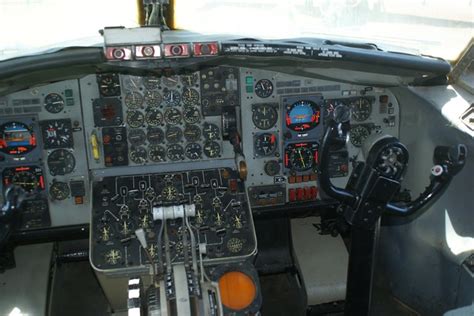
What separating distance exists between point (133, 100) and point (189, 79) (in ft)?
1.35

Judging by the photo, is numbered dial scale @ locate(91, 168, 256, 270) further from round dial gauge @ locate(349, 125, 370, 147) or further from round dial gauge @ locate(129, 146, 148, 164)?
round dial gauge @ locate(349, 125, 370, 147)

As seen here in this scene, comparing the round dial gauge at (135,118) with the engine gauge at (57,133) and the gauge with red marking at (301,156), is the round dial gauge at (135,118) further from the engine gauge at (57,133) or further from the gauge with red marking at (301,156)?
the gauge with red marking at (301,156)

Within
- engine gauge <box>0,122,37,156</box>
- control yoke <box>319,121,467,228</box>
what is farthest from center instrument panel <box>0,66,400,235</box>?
control yoke <box>319,121,467,228</box>

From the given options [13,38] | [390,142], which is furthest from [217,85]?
[390,142]

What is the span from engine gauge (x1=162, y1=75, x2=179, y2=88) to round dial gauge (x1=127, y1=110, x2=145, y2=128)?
0.91 feet

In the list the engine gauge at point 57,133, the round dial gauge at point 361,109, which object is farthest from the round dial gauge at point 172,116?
the round dial gauge at point 361,109

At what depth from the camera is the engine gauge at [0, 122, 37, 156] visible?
3664mm

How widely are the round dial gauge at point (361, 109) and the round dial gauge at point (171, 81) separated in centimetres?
129

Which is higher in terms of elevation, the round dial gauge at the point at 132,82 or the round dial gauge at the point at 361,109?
the round dial gauge at the point at 132,82

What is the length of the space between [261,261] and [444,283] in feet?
5.11

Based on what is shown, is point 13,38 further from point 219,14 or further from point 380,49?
point 380,49

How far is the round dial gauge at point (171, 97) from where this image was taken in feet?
12.5

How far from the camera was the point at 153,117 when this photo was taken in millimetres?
3830

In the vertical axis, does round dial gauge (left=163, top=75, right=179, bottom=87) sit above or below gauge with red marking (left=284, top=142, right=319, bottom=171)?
above
